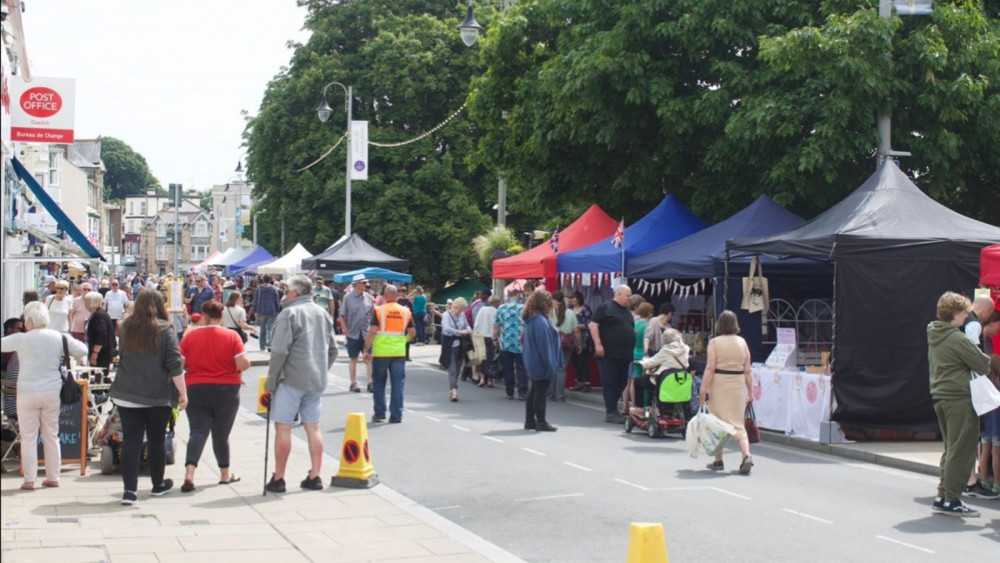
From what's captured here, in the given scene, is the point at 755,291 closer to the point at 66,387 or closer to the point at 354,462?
the point at 354,462

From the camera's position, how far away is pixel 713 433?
11328 millimetres

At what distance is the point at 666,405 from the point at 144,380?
734 cm

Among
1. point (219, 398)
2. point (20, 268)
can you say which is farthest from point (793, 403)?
point (20, 268)

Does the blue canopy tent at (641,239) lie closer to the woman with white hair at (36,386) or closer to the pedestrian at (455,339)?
the pedestrian at (455,339)

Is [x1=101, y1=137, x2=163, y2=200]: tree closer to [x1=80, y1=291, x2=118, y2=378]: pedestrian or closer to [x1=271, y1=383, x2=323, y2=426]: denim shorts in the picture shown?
[x1=80, y1=291, x2=118, y2=378]: pedestrian

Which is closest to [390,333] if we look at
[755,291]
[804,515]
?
[755,291]

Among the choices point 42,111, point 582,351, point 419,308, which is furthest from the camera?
point 419,308

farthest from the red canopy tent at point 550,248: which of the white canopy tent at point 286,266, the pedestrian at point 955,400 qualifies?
the white canopy tent at point 286,266

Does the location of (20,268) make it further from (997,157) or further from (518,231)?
(518,231)

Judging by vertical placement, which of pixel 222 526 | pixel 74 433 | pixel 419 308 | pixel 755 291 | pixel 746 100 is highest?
pixel 746 100

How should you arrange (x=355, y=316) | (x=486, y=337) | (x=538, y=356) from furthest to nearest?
(x=486, y=337)
(x=355, y=316)
(x=538, y=356)

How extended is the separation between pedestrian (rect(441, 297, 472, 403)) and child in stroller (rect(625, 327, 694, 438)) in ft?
15.5

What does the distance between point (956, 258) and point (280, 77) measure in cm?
3886

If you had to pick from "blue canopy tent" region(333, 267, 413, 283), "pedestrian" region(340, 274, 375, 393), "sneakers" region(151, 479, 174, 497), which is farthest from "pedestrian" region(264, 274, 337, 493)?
"blue canopy tent" region(333, 267, 413, 283)
